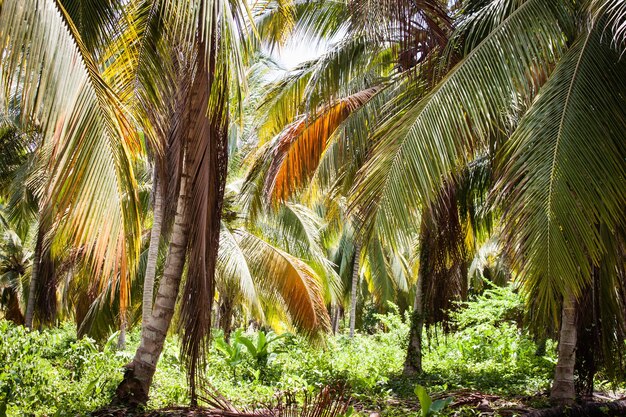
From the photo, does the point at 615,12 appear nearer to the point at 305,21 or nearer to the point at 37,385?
the point at 305,21

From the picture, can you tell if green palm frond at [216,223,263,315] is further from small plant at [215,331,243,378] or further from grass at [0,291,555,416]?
grass at [0,291,555,416]

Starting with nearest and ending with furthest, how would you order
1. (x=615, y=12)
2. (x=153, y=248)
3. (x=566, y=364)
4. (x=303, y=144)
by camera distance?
(x=615, y=12) → (x=566, y=364) → (x=153, y=248) → (x=303, y=144)

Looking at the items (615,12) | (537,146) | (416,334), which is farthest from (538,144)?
(416,334)

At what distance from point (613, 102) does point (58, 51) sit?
370 cm

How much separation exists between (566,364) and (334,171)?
3828 millimetres

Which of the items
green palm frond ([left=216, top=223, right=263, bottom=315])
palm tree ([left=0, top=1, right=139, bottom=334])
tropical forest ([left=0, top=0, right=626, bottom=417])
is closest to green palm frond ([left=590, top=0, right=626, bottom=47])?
tropical forest ([left=0, top=0, right=626, bottom=417])

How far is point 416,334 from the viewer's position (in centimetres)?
899

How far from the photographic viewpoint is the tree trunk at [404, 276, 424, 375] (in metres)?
8.98

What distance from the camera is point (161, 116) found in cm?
467

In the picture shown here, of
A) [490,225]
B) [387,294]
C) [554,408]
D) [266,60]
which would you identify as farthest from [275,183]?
[387,294]

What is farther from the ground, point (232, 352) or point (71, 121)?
point (71, 121)

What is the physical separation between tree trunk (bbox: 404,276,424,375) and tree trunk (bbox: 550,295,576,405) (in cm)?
288

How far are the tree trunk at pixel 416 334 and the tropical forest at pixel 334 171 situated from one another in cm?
3

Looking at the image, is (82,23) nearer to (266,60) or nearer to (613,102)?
(613,102)
